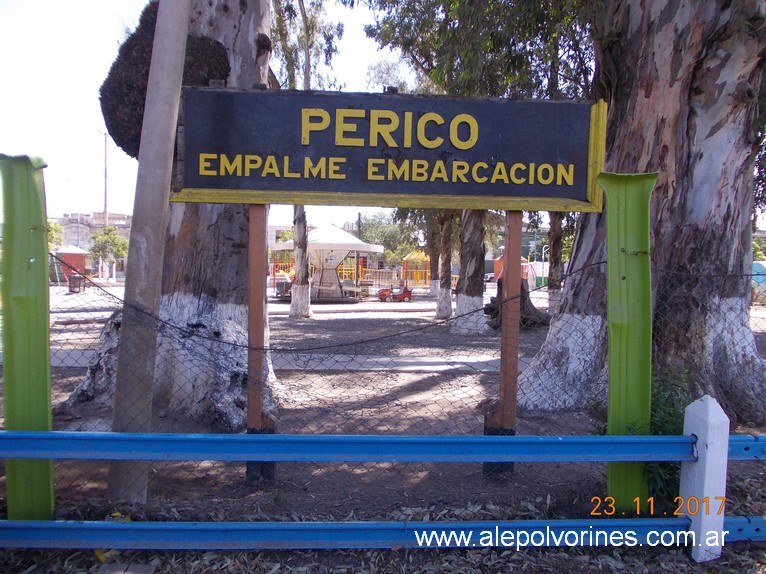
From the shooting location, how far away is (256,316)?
166 inches

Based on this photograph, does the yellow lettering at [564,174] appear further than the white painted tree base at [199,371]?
No

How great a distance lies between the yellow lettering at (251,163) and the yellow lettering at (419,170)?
3.52 ft

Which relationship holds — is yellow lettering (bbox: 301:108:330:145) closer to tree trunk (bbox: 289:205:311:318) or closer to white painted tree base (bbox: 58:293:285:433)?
white painted tree base (bbox: 58:293:285:433)

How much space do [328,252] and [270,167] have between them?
28.0m

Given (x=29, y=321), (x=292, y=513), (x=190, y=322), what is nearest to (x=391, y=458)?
(x=292, y=513)

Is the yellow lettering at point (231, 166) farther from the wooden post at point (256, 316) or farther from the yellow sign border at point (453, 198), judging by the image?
the wooden post at point (256, 316)

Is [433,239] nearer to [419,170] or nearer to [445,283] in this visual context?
[445,283]

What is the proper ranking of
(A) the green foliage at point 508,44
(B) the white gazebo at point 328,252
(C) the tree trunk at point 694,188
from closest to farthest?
(C) the tree trunk at point 694,188, (A) the green foliage at point 508,44, (B) the white gazebo at point 328,252

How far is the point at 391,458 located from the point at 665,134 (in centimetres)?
452

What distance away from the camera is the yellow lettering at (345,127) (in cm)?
426

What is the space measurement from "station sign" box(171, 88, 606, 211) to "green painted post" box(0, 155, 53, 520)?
3.15 feet

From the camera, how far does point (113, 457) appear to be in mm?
3246

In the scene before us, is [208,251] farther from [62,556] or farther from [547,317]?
[547,317]

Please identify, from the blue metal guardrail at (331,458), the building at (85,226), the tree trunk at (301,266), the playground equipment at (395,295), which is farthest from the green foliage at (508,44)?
the building at (85,226)
